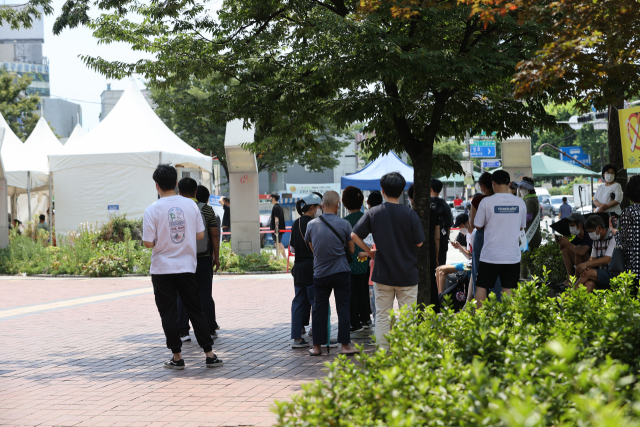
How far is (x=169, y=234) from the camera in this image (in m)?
6.20

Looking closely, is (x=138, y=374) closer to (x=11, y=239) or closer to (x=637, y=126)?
(x=637, y=126)

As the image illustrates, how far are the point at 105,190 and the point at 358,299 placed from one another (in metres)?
14.9

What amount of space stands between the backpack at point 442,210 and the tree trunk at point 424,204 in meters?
0.70

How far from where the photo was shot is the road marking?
10.8 m

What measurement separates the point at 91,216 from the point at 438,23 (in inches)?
661

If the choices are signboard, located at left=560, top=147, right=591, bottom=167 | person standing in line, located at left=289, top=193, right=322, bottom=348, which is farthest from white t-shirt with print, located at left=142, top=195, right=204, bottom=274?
signboard, located at left=560, top=147, right=591, bottom=167

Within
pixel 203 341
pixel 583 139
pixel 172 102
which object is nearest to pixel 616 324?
pixel 203 341

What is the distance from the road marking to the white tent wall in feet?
25.9

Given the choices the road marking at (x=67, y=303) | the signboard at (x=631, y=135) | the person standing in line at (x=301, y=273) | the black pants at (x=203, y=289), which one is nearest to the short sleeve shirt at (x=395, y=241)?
the person standing in line at (x=301, y=273)

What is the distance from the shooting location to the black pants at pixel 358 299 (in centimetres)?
794

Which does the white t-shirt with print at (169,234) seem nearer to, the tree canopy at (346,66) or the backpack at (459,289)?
the tree canopy at (346,66)

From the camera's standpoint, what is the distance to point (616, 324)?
3398mm

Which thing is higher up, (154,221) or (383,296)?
(154,221)

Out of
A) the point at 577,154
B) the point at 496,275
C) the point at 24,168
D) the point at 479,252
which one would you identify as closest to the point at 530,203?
the point at 479,252
